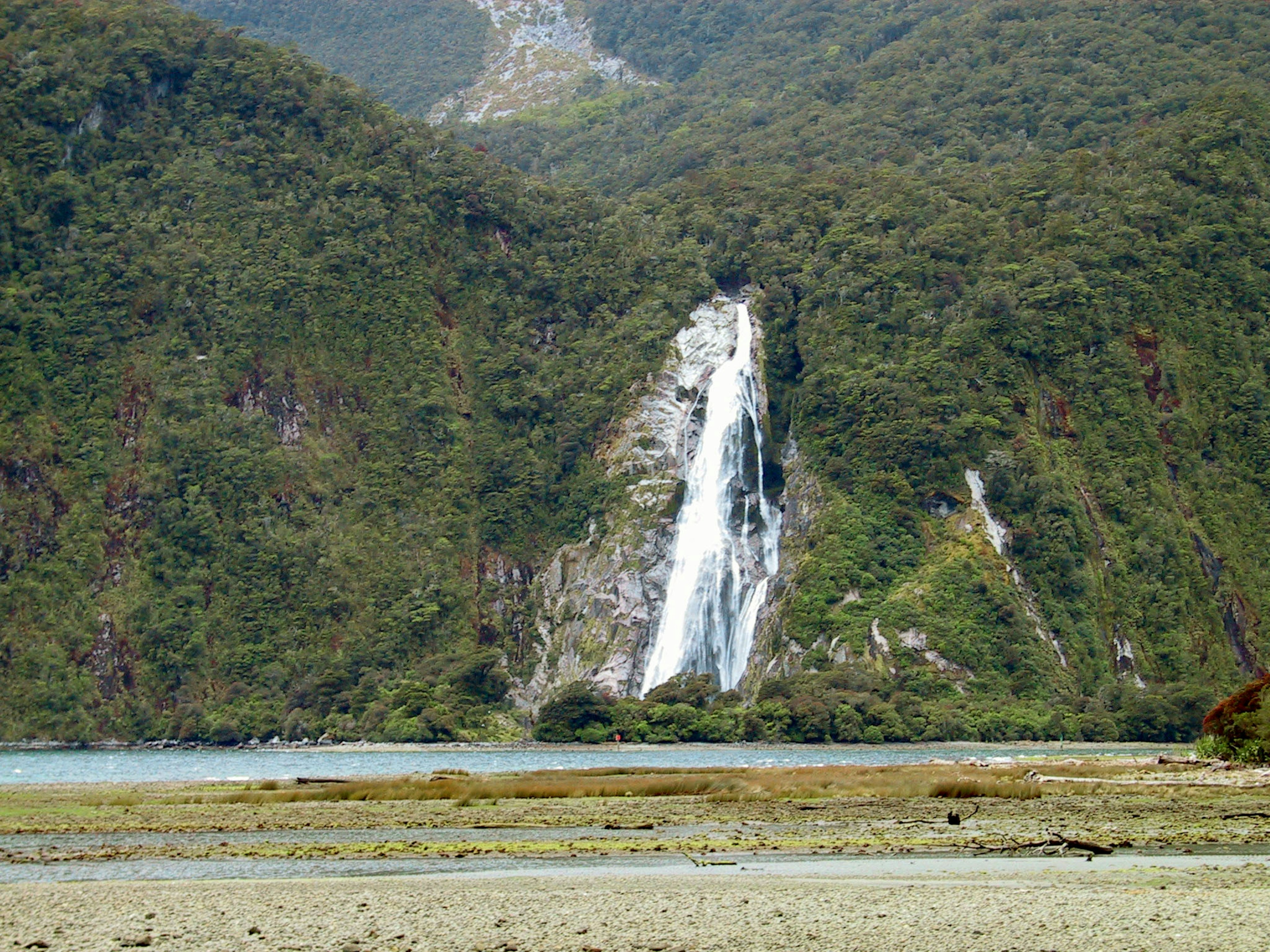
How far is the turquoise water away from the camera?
180ft

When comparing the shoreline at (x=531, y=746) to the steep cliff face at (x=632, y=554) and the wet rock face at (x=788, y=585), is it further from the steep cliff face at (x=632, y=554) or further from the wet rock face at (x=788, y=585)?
the steep cliff face at (x=632, y=554)

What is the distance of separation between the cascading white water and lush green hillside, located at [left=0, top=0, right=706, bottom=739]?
22.9 feet

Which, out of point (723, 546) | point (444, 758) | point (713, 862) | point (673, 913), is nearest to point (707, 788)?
point (713, 862)

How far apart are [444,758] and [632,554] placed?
28.4m

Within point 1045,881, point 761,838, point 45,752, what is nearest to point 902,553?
point 45,752

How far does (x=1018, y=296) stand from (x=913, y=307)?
651cm

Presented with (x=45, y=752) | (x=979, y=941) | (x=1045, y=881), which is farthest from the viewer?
(x=45, y=752)

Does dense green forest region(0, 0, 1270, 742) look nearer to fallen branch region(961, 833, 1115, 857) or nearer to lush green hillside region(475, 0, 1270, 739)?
lush green hillside region(475, 0, 1270, 739)

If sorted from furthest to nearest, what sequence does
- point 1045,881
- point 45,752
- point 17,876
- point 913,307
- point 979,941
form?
point 913,307
point 45,752
point 17,876
point 1045,881
point 979,941

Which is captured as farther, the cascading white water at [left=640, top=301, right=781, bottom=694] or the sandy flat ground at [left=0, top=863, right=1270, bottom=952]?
the cascading white water at [left=640, top=301, right=781, bottom=694]

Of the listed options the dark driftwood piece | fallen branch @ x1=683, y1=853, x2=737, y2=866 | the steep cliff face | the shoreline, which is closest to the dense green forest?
the shoreline

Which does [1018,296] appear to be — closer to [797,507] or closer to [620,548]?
[797,507]

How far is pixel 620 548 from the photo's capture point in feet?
311

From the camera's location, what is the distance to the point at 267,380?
10500 centimetres
